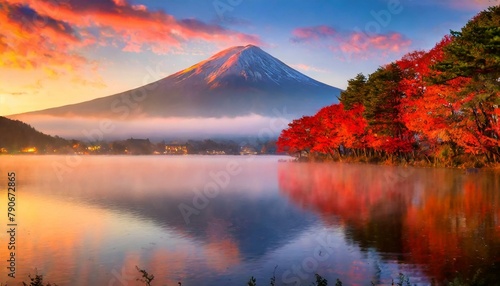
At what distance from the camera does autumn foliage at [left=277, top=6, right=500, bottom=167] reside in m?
24.5

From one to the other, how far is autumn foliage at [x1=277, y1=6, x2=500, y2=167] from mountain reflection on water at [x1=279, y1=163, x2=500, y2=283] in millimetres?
6810

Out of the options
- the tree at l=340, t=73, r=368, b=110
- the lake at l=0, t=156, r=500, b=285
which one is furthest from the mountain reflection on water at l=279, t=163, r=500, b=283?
the tree at l=340, t=73, r=368, b=110

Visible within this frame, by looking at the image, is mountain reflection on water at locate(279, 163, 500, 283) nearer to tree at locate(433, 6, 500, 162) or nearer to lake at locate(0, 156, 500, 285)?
lake at locate(0, 156, 500, 285)

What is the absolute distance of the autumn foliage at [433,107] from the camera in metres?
24.5

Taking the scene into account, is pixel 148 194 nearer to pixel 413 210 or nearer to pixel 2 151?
pixel 413 210

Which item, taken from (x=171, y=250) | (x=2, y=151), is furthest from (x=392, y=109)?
(x=2, y=151)

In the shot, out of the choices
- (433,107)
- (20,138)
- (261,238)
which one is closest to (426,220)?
(261,238)

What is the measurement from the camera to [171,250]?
10555mm

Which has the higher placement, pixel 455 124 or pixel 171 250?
pixel 455 124

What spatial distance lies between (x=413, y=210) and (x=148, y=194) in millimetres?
14252

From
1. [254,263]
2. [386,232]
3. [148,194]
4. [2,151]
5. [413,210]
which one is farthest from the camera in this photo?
[2,151]

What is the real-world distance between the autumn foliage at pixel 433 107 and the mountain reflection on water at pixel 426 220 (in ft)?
22.3

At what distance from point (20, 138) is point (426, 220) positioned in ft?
533

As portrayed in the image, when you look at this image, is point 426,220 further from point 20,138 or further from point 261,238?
point 20,138
